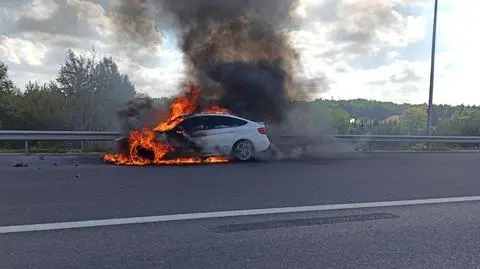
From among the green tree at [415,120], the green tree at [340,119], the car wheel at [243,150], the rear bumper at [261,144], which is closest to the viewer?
the car wheel at [243,150]

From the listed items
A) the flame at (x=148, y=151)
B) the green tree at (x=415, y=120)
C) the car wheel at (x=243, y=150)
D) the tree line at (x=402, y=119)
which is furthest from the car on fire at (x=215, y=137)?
the green tree at (x=415, y=120)

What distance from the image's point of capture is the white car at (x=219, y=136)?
1296 cm

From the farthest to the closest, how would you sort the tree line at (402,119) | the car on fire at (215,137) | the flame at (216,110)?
the tree line at (402,119), the flame at (216,110), the car on fire at (215,137)

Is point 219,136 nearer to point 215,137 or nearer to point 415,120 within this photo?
point 215,137

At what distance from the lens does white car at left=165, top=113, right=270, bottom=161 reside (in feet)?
42.5

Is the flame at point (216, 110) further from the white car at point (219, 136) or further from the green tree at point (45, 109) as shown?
the green tree at point (45, 109)

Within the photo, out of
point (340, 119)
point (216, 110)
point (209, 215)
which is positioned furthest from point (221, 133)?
point (340, 119)

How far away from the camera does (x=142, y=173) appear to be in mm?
10570

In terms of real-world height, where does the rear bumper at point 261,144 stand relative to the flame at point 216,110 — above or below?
below

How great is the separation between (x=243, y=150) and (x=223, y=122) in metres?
1.00

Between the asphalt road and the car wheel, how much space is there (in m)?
2.52

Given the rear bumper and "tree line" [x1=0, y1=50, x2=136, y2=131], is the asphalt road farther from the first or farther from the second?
"tree line" [x1=0, y1=50, x2=136, y2=131]

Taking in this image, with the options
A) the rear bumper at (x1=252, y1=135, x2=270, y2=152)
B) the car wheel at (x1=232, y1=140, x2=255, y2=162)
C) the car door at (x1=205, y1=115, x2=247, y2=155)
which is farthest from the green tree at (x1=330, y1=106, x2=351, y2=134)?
the car door at (x1=205, y1=115, x2=247, y2=155)

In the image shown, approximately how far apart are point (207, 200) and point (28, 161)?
24.5 ft
